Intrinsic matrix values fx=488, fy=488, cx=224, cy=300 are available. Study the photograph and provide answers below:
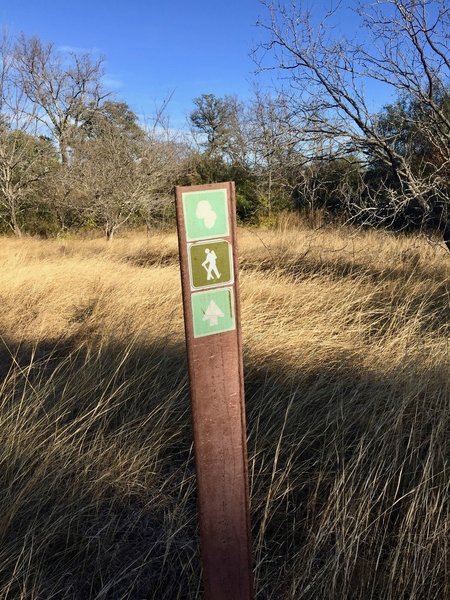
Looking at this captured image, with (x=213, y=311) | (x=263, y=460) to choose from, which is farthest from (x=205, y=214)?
(x=263, y=460)

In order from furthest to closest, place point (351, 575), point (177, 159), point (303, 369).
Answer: point (177, 159), point (303, 369), point (351, 575)

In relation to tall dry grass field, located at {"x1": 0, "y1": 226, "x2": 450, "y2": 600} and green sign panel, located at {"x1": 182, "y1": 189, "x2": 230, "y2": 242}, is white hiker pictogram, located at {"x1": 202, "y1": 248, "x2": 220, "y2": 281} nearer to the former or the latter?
green sign panel, located at {"x1": 182, "y1": 189, "x2": 230, "y2": 242}

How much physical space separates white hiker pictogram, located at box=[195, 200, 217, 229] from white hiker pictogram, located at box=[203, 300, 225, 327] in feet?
0.69

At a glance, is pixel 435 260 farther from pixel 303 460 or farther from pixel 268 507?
pixel 268 507

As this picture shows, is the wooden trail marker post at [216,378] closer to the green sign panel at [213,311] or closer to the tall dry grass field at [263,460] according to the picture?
the green sign panel at [213,311]

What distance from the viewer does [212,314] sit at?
1326mm

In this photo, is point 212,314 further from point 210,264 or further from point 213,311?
point 210,264

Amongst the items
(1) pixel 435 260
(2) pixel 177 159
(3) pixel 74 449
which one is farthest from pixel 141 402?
(2) pixel 177 159

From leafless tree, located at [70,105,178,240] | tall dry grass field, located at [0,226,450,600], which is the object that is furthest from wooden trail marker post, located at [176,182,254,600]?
leafless tree, located at [70,105,178,240]

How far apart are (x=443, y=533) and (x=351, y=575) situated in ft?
1.34

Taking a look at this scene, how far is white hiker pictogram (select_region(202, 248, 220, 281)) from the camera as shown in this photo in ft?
4.26

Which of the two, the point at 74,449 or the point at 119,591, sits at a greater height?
the point at 74,449

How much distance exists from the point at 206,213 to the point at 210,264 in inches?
5.3

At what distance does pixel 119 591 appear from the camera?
183cm
